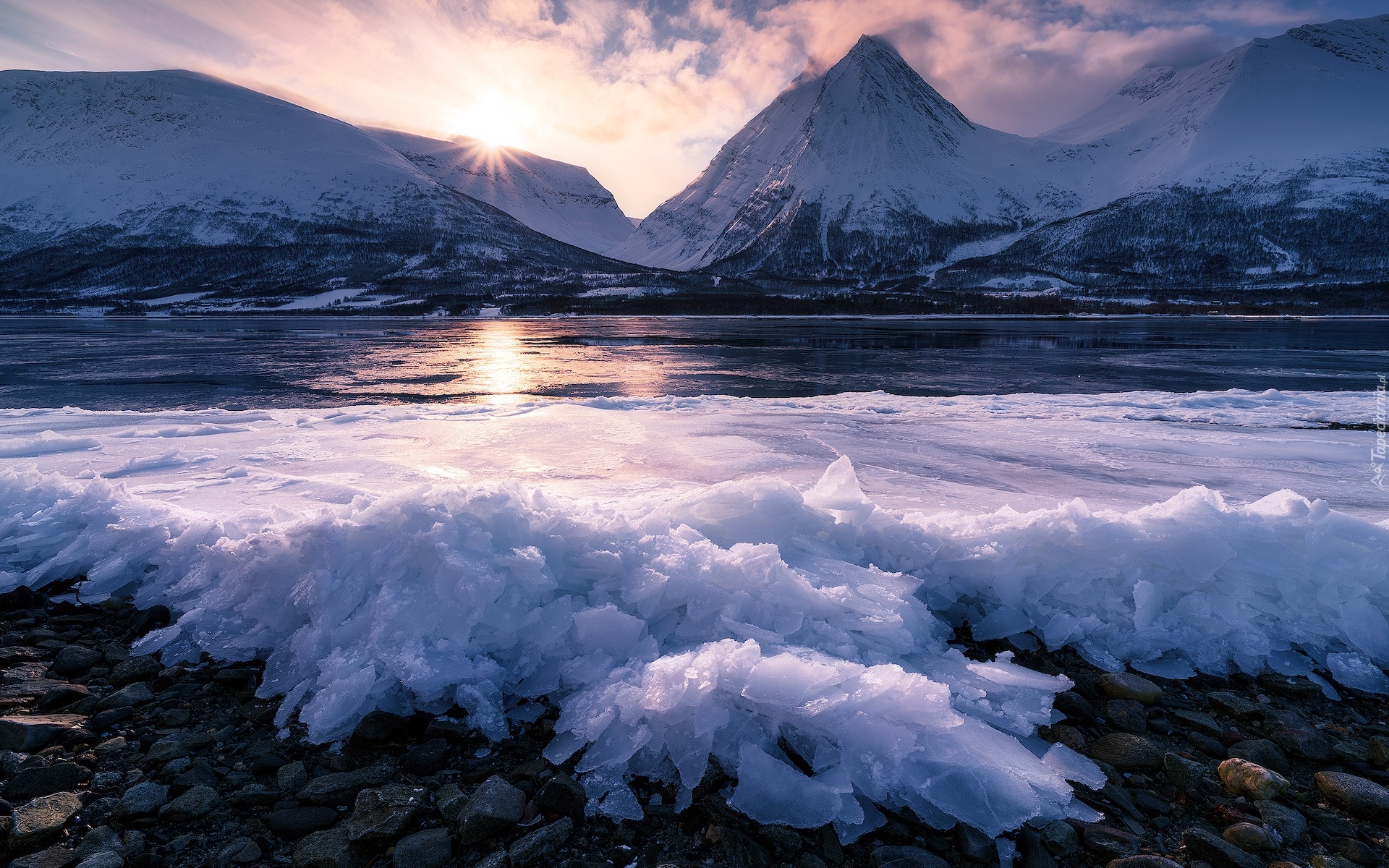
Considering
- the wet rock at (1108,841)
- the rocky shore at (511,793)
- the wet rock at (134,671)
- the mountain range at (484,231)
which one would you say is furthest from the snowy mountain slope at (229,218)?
the wet rock at (1108,841)

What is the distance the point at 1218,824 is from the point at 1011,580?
59.4 inches

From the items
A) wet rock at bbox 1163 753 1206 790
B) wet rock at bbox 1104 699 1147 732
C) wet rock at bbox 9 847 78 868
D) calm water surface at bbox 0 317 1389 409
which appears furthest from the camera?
calm water surface at bbox 0 317 1389 409

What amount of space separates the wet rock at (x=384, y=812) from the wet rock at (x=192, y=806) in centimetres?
53

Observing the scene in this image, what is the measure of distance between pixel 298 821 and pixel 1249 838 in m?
3.47

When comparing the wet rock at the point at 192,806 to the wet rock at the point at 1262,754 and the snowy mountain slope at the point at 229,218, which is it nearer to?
the wet rock at the point at 1262,754

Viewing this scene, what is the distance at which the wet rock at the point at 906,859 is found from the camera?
7.28 ft

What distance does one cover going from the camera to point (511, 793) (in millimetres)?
2496

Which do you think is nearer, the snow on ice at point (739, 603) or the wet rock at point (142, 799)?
the wet rock at point (142, 799)

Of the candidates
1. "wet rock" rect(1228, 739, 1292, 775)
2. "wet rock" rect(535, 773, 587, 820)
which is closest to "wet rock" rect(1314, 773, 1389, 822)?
"wet rock" rect(1228, 739, 1292, 775)

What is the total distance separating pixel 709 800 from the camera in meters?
2.49

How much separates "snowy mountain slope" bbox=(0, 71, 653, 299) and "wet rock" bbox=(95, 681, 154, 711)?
132 meters

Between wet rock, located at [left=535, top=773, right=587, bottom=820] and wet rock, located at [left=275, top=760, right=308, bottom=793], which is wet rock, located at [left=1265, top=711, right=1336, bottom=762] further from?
wet rock, located at [left=275, top=760, right=308, bottom=793]

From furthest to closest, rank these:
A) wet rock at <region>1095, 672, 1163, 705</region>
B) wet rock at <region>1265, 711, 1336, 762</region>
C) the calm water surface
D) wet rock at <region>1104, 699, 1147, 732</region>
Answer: the calm water surface < wet rock at <region>1095, 672, 1163, 705</region> < wet rock at <region>1104, 699, 1147, 732</region> < wet rock at <region>1265, 711, 1336, 762</region>

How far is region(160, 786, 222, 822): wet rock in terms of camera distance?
2.39 metres
